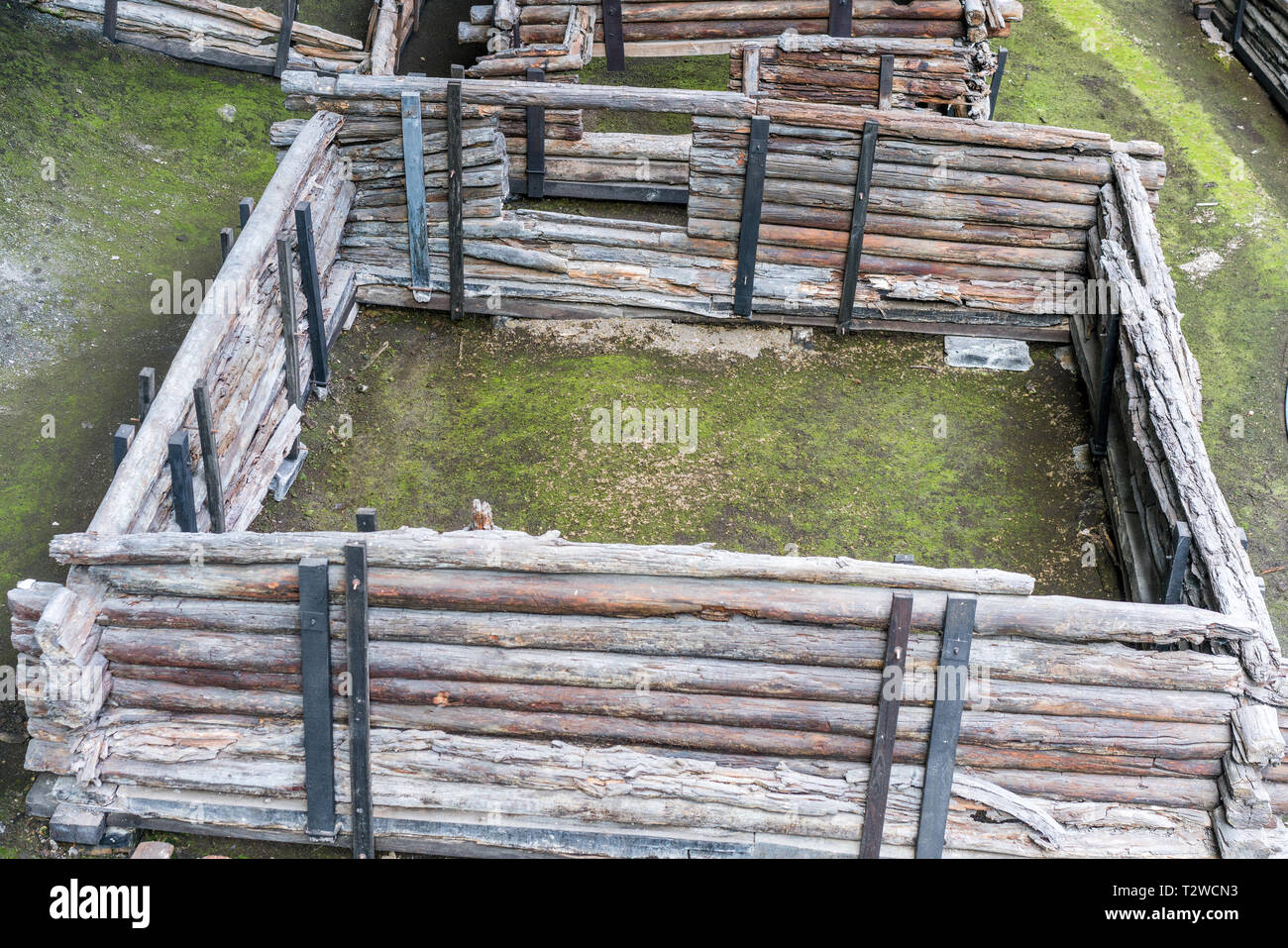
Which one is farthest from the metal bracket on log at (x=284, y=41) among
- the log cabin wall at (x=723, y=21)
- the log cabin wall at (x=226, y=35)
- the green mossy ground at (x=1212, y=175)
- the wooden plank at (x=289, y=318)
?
the green mossy ground at (x=1212, y=175)

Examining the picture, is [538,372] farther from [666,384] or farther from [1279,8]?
[1279,8]

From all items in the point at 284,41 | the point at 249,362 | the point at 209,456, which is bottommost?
the point at 209,456

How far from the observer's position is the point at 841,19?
14148mm

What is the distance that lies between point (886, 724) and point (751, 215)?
5351 millimetres

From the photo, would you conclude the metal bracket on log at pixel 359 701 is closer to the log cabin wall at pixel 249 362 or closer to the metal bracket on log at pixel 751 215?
the log cabin wall at pixel 249 362

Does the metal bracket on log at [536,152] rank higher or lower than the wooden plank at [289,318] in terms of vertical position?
higher

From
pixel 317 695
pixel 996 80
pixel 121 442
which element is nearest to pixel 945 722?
pixel 317 695

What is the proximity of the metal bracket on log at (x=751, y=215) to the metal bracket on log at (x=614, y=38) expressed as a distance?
14.2 feet

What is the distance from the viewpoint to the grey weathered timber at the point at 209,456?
8.40m

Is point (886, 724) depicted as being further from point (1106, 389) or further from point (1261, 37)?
point (1261, 37)

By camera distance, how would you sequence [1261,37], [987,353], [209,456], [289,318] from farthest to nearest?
[1261,37]
[987,353]
[289,318]
[209,456]

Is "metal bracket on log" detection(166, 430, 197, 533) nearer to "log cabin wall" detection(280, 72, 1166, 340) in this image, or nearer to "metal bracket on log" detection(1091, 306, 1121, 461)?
"log cabin wall" detection(280, 72, 1166, 340)
